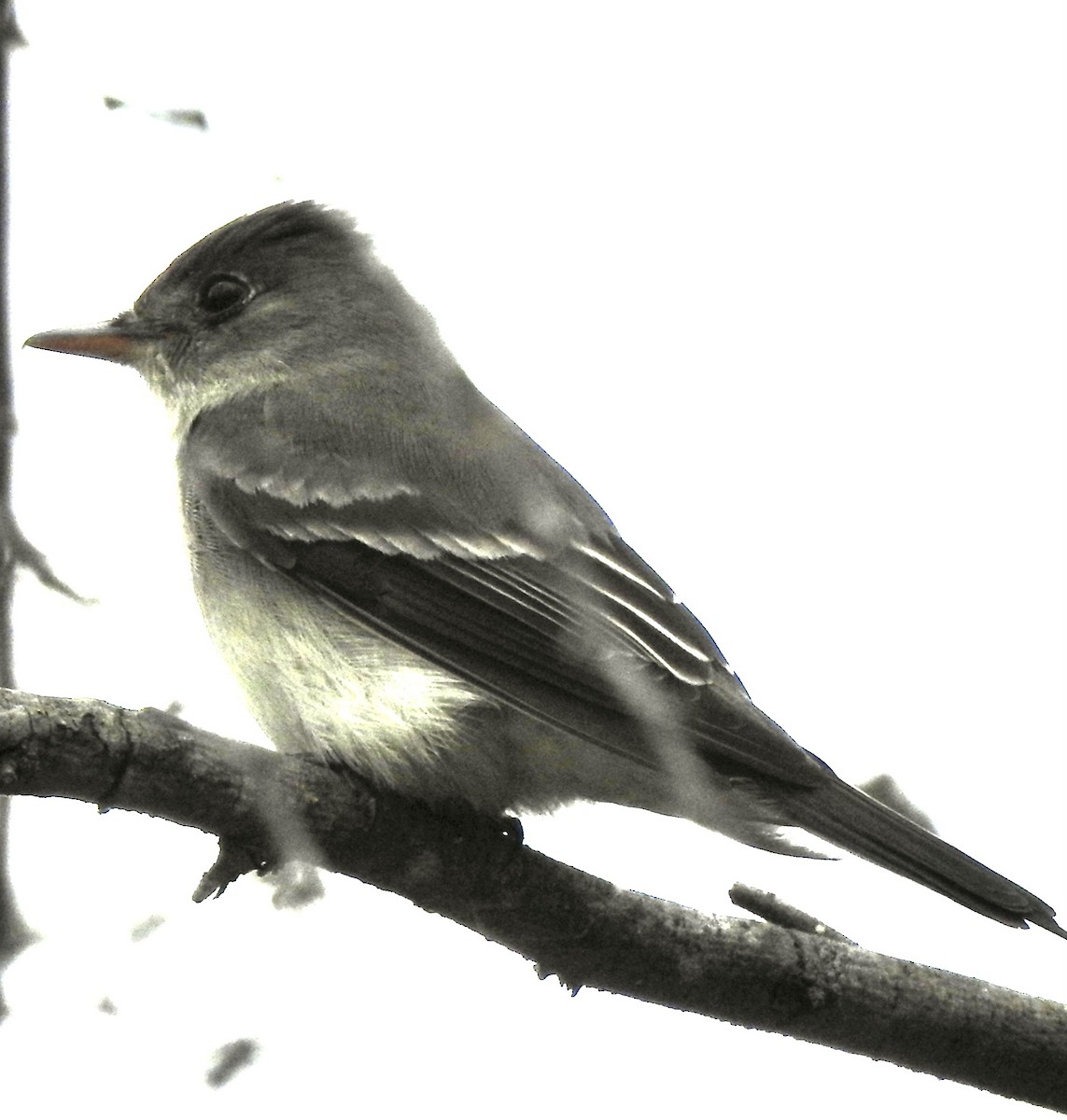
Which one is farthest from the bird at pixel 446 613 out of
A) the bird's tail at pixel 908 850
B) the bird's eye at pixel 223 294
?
the bird's eye at pixel 223 294

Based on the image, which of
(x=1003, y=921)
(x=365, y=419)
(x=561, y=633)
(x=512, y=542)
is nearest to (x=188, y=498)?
(x=365, y=419)

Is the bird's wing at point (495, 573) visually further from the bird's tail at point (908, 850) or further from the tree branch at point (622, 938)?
the tree branch at point (622, 938)

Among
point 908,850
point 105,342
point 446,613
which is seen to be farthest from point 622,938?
point 105,342

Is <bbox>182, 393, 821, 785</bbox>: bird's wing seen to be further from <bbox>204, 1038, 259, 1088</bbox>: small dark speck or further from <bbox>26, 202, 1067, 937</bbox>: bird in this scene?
<bbox>204, 1038, 259, 1088</bbox>: small dark speck

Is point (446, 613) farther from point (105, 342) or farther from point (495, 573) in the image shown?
point (105, 342)

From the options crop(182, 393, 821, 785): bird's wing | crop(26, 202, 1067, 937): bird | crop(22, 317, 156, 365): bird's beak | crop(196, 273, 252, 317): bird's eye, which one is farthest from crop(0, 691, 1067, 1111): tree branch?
crop(196, 273, 252, 317): bird's eye

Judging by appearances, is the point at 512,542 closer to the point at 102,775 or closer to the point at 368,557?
the point at 368,557

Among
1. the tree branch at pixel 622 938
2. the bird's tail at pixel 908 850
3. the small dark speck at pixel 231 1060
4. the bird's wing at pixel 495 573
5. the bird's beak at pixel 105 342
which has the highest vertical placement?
the bird's beak at pixel 105 342
